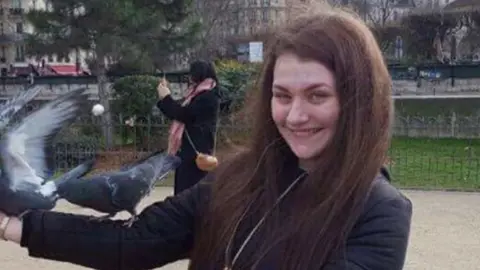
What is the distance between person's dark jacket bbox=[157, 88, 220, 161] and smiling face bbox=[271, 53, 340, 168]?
14.4 ft

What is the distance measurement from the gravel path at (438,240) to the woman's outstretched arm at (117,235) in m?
3.04

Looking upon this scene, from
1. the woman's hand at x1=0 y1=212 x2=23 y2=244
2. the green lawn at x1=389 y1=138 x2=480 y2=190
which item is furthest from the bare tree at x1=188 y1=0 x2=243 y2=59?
the woman's hand at x1=0 y1=212 x2=23 y2=244

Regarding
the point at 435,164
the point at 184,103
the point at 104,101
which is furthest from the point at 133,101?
the point at 184,103

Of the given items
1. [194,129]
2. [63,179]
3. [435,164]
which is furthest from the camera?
[435,164]

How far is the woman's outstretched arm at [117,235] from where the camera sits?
157 centimetres

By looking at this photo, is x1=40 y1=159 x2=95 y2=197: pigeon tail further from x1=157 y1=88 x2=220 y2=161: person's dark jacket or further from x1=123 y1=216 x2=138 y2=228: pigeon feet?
x1=157 y1=88 x2=220 y2=161: person's dark jacket

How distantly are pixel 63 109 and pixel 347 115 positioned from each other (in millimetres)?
764

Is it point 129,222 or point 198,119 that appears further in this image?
point 198,119

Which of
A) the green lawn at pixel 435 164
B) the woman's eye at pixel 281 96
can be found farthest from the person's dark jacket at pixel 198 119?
the woman's eye at pixel 281 96

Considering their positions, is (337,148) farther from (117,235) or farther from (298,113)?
(117,235)

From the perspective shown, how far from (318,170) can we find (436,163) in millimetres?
10695

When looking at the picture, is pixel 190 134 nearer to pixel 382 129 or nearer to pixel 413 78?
pixel 382 129

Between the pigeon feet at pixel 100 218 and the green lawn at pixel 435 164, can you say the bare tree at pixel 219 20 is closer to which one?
the green lawn at pixel 435 164

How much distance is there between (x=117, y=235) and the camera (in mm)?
1602
